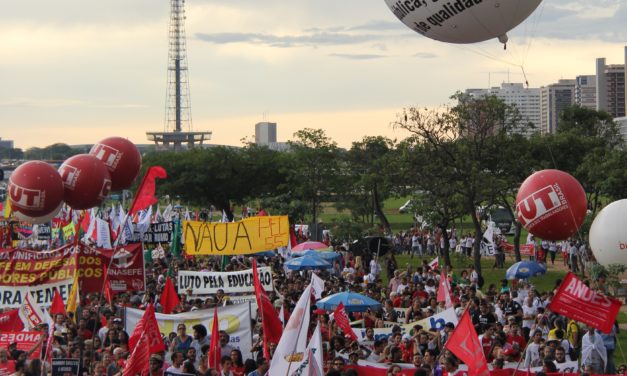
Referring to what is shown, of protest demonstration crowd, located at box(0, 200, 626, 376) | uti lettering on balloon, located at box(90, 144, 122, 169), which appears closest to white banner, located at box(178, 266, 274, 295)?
protest demonstration crowd, located at box(0, 200, 626, 376)

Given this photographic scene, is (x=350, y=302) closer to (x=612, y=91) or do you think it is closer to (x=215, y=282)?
(x=215, y=282)

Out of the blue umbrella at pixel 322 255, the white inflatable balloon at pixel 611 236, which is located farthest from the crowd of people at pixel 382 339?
the blue umbrella at pixel 322 255

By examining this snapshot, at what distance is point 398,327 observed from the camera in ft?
54.2

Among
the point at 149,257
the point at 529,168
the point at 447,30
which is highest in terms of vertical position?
the point at 447,30

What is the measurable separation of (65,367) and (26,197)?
4562mm

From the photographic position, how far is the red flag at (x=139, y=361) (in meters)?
12.9

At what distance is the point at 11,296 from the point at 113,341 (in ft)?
12.2

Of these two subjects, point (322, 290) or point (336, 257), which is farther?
point (336, 257)

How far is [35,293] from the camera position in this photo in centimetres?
1883

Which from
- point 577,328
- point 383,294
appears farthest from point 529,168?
point 577,328

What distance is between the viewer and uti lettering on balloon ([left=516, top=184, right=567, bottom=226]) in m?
16.0

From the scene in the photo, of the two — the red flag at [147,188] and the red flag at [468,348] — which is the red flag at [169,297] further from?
the red flag at [468,348]

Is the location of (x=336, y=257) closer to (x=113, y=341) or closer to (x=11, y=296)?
(x=11, y=296)

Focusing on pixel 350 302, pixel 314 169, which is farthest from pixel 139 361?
pixel 314 169
